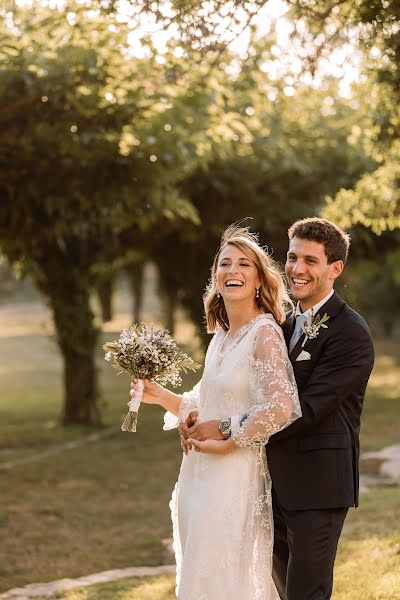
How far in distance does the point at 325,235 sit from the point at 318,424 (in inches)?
35.6

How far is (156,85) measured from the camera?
10.1 metres

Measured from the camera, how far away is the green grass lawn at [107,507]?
7.25 m

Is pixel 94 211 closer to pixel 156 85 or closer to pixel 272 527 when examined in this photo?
pixel 156 85

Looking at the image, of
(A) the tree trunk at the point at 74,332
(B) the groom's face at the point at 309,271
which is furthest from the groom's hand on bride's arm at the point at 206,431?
(A) the tree trunk at the point at 74,332

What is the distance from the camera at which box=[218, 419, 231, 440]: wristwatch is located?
427 cm

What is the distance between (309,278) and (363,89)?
4969 millimetres

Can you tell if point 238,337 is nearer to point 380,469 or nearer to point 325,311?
point 325,311

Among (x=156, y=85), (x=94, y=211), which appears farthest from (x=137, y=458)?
(x=156, y=85)

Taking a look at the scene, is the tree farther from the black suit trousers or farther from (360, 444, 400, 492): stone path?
the black suit trousers

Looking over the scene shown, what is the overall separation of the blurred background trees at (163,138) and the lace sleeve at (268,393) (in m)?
2.50

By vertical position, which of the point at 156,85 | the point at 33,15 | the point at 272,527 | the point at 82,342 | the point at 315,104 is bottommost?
the point at 272,527

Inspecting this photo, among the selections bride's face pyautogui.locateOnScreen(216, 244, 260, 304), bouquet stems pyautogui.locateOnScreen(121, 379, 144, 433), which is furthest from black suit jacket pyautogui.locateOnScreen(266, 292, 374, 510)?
bouquet stems pyautogui.locateOnScreen(121, 379, 144, 433)

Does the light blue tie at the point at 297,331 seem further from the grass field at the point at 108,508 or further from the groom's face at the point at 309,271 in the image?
the grass field at the point at 108,508

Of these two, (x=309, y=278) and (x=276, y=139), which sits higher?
(x=276, y=139)
